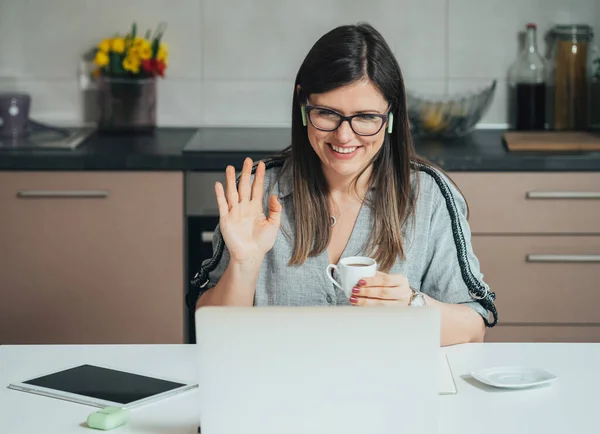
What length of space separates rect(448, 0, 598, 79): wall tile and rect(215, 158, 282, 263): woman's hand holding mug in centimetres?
188

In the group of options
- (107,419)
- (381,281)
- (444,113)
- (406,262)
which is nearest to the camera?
(107,419)

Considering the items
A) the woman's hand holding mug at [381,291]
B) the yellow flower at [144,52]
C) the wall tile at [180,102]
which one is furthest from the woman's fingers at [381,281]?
the wall tile at [180,102]

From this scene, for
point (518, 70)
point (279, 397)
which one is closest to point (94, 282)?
point (518, 70)

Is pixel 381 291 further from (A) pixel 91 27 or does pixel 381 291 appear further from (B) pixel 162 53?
(A) pixel 91 27

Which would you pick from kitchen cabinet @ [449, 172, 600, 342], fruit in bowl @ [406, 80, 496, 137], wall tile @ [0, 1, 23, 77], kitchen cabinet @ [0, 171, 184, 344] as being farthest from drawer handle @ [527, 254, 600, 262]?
wall tile @ [0, 1, 23, 77]

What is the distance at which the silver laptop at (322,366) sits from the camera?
123cm

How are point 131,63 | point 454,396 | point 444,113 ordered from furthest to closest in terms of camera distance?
point 131,63 → point 444,113 → point 454,396

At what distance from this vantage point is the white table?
140cm

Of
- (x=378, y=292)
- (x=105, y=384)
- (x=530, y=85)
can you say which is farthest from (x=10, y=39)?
(x=378, y=292)

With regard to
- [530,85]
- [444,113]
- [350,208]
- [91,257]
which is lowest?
[91,257]

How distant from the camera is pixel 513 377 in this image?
1.58 meters

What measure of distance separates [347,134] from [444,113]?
1429 millimetres

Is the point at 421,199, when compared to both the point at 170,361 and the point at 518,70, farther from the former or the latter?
the point at 518,70

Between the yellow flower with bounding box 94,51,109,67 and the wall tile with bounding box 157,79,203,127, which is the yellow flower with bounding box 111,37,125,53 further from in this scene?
the wall tile with bounding box 157,79,203,127
